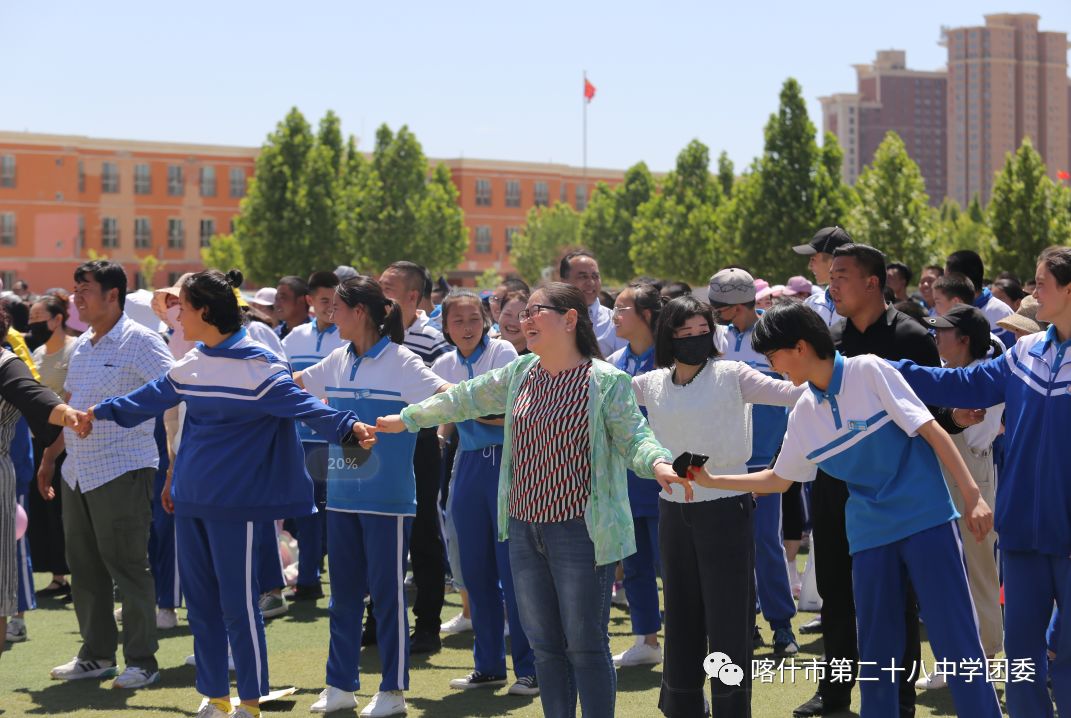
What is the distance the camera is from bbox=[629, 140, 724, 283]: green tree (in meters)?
61.5

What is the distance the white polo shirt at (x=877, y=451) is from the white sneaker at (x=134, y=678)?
4.10 metres

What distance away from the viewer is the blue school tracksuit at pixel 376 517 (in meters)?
6.51

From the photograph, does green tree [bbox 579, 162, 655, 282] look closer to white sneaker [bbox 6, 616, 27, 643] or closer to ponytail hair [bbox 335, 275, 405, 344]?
white sneaker [bbox 6, 616, 27, 643]

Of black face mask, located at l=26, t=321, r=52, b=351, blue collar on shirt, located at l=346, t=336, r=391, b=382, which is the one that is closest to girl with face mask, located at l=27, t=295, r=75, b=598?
black face mask, located at l=26, t=321, r=52, b=351

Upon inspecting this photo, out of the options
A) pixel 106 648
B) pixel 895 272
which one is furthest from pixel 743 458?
pixel 895 272

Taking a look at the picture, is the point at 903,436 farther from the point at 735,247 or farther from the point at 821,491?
the point at 735,247

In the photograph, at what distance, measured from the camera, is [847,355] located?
20.4 feet

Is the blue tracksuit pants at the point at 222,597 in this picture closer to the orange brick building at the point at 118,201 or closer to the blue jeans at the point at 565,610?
the blue jeans at the point at 565,610

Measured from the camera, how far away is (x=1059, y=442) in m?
4.98

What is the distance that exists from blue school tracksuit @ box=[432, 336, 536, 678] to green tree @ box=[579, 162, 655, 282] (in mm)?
67519

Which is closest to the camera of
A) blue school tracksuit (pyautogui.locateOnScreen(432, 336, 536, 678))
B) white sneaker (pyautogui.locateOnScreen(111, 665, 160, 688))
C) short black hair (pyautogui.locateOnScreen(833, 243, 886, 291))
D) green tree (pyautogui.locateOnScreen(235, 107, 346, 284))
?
short black hair (pyautogui.locateOnScreen(833, 243, 886, 291))

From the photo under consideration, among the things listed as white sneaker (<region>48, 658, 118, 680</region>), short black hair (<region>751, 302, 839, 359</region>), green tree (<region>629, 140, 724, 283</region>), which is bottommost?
white sneaker (<region>48, 658, 118, 680</region>)

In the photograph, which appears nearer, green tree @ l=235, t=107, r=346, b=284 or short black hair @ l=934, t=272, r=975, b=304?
short black hair @ l=934, t=272, r=975, b=304

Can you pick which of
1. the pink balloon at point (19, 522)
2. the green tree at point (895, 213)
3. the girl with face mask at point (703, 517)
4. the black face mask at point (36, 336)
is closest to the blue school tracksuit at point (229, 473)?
the pink balloon at point (19, 522)
